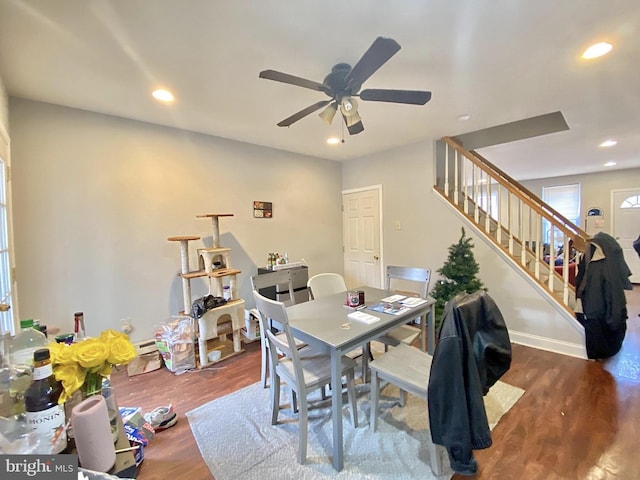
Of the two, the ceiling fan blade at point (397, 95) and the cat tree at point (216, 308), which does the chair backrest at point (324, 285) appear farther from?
the ceiling fan blade at point (397, 95)

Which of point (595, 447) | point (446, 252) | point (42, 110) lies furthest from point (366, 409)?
point (42, 110)

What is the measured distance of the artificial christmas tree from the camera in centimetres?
321

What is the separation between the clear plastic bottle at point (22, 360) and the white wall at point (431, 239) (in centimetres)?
396

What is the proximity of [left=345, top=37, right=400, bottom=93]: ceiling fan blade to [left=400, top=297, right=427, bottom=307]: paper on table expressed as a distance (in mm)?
1613

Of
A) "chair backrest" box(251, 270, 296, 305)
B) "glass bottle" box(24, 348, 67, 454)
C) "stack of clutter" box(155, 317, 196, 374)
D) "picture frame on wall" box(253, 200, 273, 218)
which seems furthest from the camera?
"picture frame on wall" box(253, 200, 273, 218)

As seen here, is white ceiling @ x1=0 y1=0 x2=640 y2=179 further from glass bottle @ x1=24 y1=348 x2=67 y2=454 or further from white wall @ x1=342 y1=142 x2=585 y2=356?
glass bottle @ x1=24 y1=348 x2=67 y2=454

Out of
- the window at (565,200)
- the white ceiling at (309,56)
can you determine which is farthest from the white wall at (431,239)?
the window at (565,200)

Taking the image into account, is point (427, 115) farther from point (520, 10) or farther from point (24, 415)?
point (24, 415)

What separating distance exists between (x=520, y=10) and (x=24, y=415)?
2717 mm

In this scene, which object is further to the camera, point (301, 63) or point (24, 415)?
point (301, 63)

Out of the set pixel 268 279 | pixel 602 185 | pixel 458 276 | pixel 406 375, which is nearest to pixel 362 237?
pixel 458 276

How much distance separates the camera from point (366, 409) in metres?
2.19

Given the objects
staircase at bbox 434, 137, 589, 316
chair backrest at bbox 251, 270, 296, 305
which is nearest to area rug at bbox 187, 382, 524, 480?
chair backrest at bbox 251, 270, 296, 305

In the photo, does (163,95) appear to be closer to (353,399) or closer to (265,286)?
(265,286)
